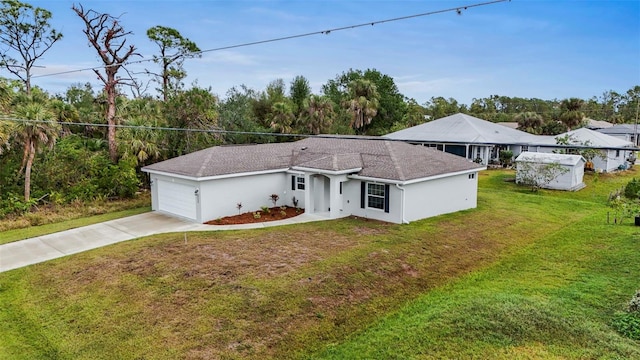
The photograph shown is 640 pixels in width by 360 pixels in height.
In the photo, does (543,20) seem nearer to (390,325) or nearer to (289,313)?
(390,325)

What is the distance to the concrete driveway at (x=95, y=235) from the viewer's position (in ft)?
42.4

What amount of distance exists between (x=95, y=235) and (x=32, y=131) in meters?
6.78

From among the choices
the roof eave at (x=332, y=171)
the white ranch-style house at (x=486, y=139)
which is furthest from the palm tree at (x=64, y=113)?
the white ranch-style house at (x=486, y=139)

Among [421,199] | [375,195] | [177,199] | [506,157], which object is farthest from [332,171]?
[506,157]

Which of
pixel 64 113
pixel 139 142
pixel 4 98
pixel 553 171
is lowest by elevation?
pixel 553 171

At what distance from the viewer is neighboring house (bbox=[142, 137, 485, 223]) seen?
55.4 ft

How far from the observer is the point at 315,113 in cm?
3444

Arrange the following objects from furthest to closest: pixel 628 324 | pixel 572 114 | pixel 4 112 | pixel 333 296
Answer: pixel 572 114 < pixel 4 112 < pixel 333 296 < pixel 628 324

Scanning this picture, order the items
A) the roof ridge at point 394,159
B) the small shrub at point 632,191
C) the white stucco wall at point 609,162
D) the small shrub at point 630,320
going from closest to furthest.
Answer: the small shrub at point 630,320, the roof ridge at point 394,159, the small shrub at point 632,191, the white stucco wall at point 609,162

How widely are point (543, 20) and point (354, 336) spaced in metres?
8.43

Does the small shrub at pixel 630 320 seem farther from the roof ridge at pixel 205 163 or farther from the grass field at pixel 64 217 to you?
the grass field at pixel 64 217

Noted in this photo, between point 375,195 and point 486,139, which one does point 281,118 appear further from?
point 486,139

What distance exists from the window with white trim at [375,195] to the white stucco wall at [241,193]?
4316 millimetres

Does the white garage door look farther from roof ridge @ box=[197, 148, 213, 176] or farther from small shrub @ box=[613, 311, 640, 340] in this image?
small shrub @ box=[613, 311, 640, 340]
